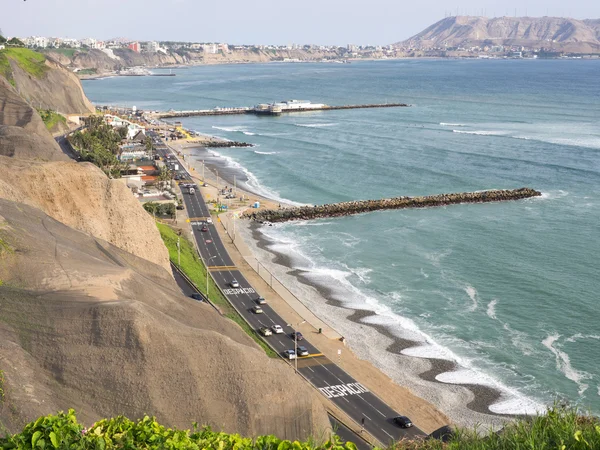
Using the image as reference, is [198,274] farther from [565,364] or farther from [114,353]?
[114,353]

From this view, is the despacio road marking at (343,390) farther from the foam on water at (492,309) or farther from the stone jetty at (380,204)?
the stone jetty at (380,204)

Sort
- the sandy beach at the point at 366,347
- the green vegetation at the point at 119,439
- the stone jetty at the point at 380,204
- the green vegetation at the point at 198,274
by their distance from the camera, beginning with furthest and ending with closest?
the stone jetty at the point at 380,204, the green vegetation at the point at 198,274, the sandy beach at the point at 366,347, the green vegetation at the point at 119,439

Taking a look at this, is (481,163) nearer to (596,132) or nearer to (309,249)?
(596,132)

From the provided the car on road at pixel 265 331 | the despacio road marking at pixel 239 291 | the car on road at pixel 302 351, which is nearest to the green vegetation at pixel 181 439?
the car on road at pixel 302 351

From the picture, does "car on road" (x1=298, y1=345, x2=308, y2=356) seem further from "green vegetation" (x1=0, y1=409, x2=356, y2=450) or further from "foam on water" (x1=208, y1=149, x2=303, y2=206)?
"foam on water" (x1=208, y1=149, x2=303, y2=206)

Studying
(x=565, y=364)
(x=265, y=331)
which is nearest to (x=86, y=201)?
(x=265, y=331)
